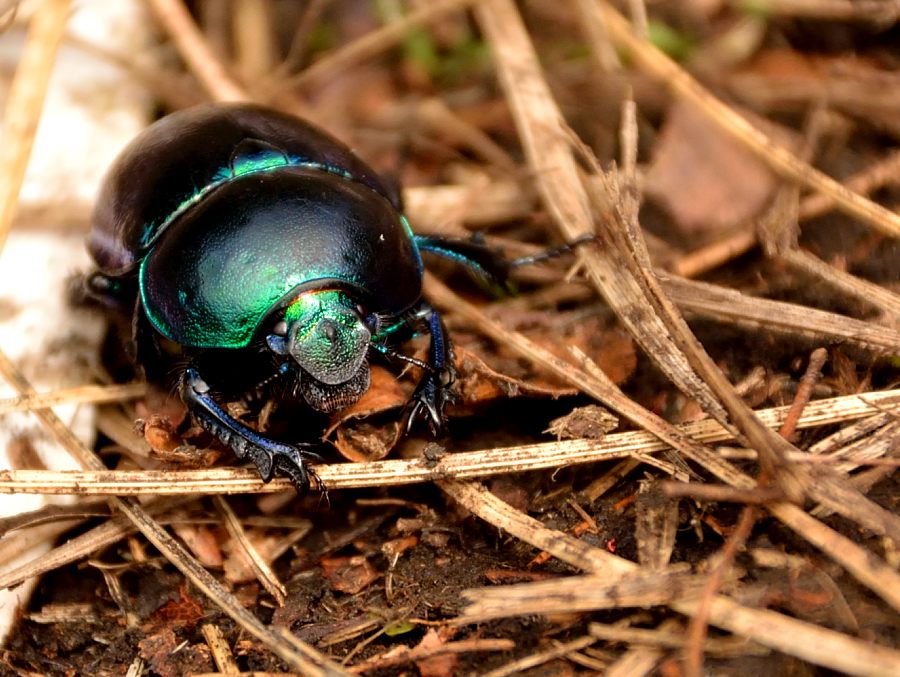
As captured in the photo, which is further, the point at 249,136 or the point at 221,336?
the point at 249,136

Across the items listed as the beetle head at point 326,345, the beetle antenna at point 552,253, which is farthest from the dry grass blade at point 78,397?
the beetle antenna at point 552,253

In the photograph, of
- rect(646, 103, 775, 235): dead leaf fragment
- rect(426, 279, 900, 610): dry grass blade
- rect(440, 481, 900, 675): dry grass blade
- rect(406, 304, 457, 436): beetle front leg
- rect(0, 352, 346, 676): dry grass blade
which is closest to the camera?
rect(440, 481, 900, 675): dry grass blade

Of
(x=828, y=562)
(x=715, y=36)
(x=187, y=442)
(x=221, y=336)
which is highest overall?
(x=715, y=36)

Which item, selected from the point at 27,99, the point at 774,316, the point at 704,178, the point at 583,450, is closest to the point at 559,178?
the point at 704,178

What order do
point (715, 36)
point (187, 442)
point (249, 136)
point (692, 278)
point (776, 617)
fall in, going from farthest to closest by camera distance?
point (715, 36) < point (692, 278) < point (249, 136) < point (187, 442) < point (776, 617)

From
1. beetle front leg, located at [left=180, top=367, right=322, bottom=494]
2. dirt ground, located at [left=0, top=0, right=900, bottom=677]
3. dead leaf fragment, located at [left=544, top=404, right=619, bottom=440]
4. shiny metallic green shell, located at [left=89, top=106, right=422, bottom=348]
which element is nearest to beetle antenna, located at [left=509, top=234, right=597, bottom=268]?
dirt ground, located at [left=0, top=0, right=900, bottom=677]

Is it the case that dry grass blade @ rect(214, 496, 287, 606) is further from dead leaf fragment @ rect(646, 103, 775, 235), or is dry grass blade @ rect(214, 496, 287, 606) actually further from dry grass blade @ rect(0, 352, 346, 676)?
dead leaf fragment @ rect(646, 103, 775, 235)

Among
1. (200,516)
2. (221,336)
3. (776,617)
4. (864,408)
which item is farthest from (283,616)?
(864,408)

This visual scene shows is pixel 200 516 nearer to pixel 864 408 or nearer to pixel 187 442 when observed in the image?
Answer: pixel 187 442

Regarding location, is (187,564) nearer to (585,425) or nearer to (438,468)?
(438,468)
